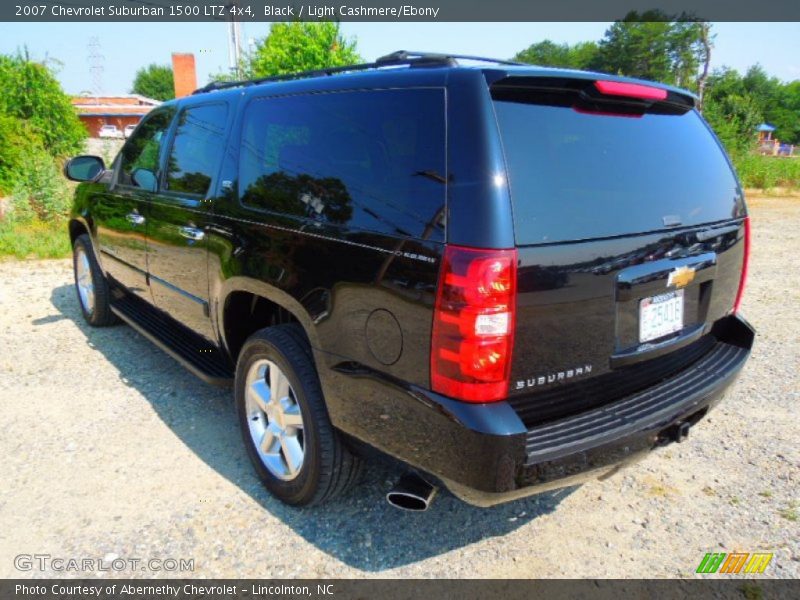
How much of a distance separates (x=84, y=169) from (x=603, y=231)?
14.4 ft

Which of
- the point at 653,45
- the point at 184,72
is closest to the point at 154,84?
the point at 184,72

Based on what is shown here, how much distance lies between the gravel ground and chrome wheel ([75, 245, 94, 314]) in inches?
51.5

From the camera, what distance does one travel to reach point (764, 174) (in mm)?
20344

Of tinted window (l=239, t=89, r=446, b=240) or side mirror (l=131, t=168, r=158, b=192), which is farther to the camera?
side mirror (l=131, t=168, r=158, b=192)

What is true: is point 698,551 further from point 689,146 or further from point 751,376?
point 751,376

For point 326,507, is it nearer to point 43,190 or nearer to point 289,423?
point 289,423

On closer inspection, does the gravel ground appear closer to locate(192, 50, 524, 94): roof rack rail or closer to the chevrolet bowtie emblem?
the chevrolet bowtie emblem

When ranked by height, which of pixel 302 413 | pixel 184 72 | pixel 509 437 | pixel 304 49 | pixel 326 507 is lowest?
pixel 326 507

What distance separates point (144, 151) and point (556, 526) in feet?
12.1

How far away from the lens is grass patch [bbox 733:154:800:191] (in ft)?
66.6

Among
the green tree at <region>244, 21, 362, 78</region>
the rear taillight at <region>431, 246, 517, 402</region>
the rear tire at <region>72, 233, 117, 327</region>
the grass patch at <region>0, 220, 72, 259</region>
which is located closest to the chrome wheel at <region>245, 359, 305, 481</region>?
the rear taillight at <region>431, 246, 517, 402</region>

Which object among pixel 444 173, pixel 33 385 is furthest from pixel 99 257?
pixel 444 173

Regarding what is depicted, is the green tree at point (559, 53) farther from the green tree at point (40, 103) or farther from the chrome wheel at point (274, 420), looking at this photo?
the chrome wheel at point (274, 420)

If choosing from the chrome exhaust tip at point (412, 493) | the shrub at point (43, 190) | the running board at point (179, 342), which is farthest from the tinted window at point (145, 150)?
the shrub at point (43, 190)
